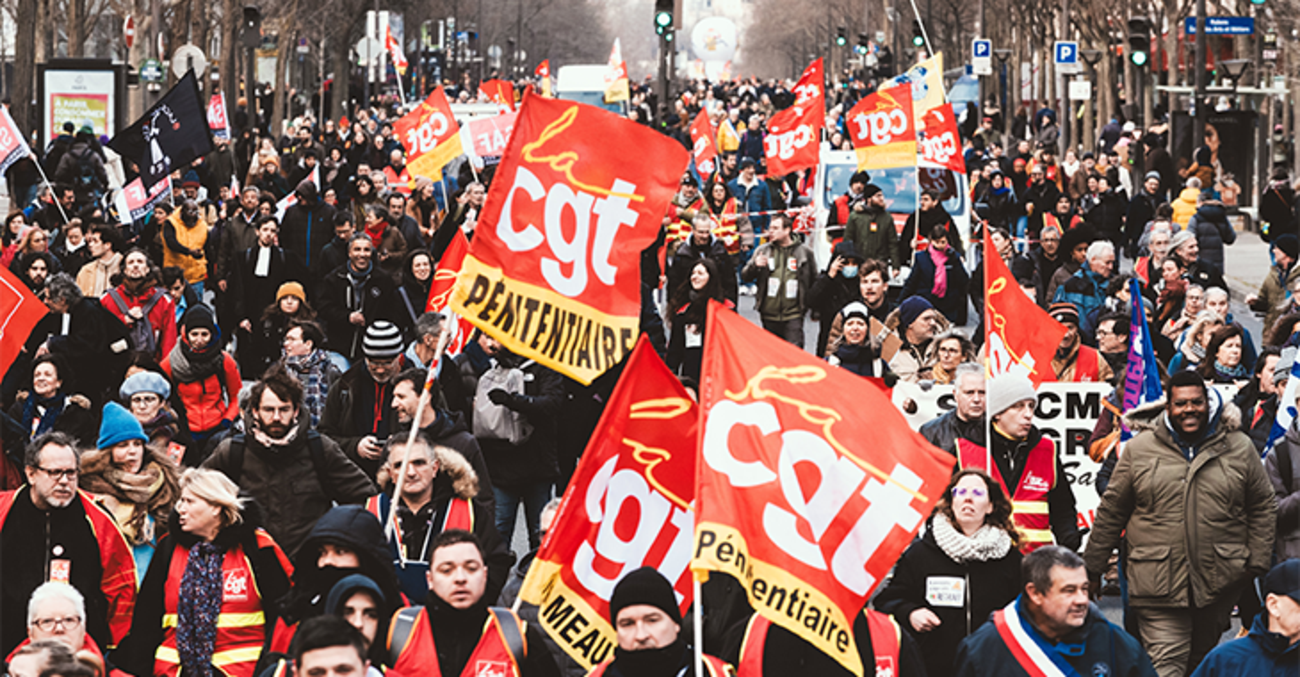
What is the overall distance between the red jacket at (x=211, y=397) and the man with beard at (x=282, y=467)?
2729 mm

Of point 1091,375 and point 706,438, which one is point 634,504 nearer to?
point 706,438

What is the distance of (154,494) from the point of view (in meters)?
7.79

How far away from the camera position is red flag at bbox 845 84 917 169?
1766cm

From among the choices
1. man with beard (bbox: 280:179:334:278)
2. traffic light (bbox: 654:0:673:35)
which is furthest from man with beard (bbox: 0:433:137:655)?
traffic light (bbox: 654:0:673:35)

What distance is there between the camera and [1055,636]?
5.96 m

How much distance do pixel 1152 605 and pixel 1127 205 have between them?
1733 centimetres

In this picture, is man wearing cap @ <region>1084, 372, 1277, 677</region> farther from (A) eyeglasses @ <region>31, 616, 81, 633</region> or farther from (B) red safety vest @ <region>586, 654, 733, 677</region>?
(A) eyeglasses @ <region>31, 616, 81, 633</region>

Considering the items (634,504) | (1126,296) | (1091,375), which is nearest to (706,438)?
(634,504)

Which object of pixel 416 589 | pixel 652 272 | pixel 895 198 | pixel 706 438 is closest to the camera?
pixel 706 438

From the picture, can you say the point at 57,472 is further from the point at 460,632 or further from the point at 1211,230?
the point at 1211,230

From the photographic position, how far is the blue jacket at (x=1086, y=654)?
5.92 m

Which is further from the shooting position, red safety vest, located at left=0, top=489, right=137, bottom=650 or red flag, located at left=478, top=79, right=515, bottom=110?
red flag, located at left=478, top=79, right=515, bottom=110

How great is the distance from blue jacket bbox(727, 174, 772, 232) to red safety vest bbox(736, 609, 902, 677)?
671 inches

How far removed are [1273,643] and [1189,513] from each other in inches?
68.6
